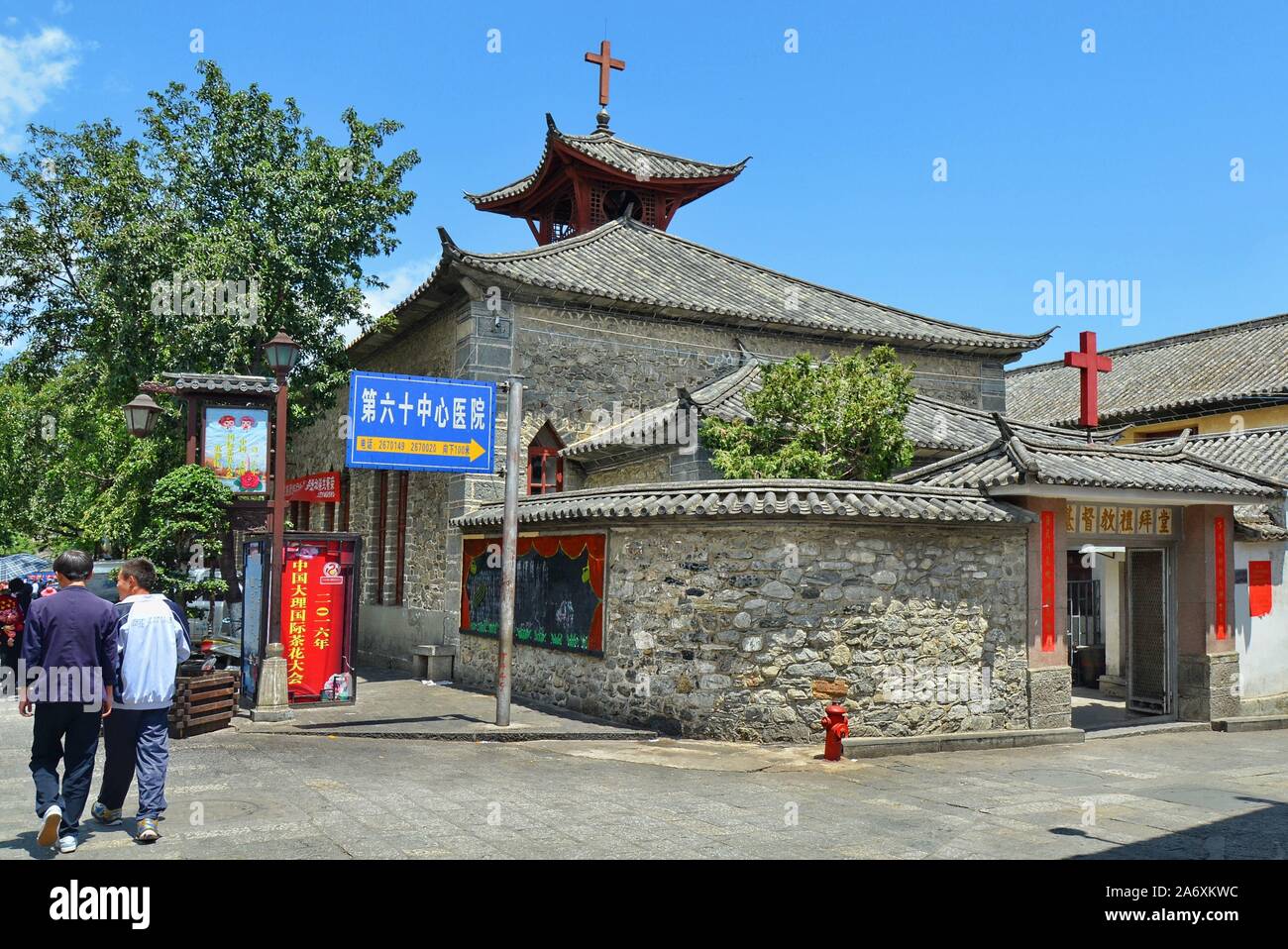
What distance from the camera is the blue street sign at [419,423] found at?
11508mm

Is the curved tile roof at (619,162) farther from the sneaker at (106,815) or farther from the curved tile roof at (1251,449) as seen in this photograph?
the sneaker at (106,815)

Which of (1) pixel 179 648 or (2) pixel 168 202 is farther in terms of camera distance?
(2) pixel 168 202

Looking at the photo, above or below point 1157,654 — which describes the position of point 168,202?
above

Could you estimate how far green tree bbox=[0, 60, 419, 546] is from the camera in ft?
58.8

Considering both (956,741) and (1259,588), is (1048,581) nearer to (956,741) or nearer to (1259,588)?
(956,741)

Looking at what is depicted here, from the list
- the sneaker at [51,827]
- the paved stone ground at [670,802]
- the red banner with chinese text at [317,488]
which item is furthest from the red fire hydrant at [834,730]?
the red banner with chinese text at [317,488]

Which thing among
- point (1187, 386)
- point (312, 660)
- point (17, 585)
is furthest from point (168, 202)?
point (1187, 386)

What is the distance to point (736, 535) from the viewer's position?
11141 millimetres

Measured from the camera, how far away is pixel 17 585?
18.8m

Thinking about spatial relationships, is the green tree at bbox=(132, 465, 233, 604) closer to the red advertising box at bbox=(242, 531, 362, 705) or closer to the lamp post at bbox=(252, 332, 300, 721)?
the red advertising box at bbox=(242, 531, 362, 705)

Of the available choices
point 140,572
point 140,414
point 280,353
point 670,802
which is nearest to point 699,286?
point 280,353

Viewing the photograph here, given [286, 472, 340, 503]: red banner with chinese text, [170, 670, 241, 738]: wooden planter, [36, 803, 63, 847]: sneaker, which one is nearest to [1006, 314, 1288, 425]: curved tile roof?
[286, 472, 340, 503]: red banner with chinese text
